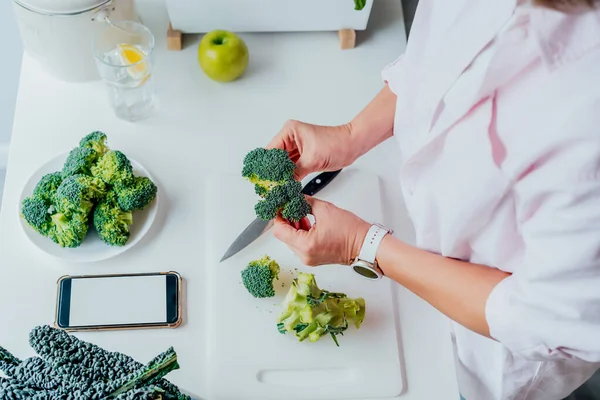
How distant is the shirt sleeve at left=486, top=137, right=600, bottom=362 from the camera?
72cm

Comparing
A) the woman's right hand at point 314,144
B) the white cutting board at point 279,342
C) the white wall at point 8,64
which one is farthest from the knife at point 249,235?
the white wall at point 8,64

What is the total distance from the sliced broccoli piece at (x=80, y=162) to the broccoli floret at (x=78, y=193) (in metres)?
0.02

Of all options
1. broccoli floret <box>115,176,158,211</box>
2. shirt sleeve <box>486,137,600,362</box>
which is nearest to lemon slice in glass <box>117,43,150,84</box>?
broccoli floret <box>115,176,158,211</box>

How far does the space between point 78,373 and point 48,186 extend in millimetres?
387

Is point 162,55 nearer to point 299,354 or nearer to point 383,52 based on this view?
point 383,52

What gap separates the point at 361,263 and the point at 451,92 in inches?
13.1

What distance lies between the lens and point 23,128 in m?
1.30

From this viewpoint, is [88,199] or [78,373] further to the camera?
[88,199]

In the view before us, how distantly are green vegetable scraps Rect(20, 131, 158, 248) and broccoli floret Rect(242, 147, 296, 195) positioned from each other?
205 millimetres

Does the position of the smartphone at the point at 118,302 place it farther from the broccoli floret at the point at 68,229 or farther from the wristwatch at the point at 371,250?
the wristwatch at the point at 371,250

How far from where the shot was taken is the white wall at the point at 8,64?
1.74m

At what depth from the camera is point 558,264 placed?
755 mm

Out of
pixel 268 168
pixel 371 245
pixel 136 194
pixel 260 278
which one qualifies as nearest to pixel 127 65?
pixel 136 194

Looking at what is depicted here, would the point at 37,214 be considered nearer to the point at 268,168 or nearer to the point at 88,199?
the point at 88,199
